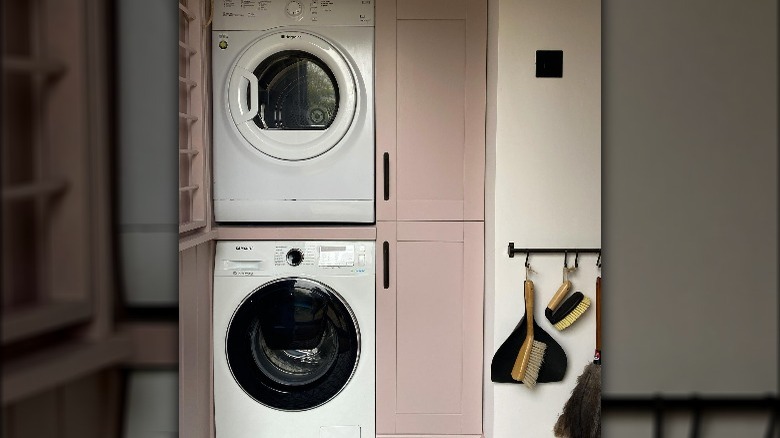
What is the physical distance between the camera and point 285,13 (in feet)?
3.41

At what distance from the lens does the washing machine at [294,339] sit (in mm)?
1170

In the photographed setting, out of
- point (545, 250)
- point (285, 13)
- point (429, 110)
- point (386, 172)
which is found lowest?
point (545, 250)

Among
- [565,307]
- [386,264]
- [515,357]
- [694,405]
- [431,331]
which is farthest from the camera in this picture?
[386,264]

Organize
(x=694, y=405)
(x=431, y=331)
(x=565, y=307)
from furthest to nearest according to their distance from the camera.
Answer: (x=431, y=331), (x=565, y=307), (x=694, y=405)

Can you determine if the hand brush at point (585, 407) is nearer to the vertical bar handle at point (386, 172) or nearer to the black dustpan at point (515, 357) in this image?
the black dustpan at point (515, 357)

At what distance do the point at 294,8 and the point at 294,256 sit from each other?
44 centimetres

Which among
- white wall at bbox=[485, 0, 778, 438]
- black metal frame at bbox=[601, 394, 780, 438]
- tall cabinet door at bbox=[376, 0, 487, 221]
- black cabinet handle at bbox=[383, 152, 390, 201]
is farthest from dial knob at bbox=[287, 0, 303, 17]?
black metal frame at bbox=[601, 394, 780, 438]

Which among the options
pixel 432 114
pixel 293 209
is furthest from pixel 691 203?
pixel 293 209

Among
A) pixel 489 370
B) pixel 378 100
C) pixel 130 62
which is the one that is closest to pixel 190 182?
pixel 378 100

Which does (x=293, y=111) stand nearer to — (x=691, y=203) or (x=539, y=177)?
(x=539, y=177)

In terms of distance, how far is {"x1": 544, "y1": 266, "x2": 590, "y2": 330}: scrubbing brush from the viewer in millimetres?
704

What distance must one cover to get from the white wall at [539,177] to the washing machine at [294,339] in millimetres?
258

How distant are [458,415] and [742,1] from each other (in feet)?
2.71

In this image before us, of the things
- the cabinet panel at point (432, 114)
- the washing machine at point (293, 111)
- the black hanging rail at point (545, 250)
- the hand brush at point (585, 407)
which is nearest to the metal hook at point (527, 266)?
the black hanging rail at point (545, 250)
